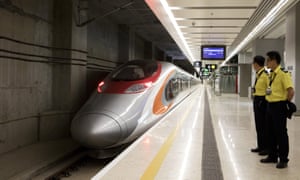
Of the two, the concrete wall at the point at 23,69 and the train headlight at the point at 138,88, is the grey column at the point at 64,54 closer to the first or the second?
the concrete wall at the point at 23,69

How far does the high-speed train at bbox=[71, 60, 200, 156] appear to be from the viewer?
575cm

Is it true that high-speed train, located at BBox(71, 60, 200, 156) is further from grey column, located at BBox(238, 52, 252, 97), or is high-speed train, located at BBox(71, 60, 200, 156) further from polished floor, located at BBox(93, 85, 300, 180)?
grey column, located at BBox(238, 52, 252, 97)

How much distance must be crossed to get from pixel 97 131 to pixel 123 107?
87cm

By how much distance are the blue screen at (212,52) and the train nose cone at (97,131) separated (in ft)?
38.7

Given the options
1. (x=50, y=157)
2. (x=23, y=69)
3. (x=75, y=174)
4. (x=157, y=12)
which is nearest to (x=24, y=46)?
(x=23, y=69)

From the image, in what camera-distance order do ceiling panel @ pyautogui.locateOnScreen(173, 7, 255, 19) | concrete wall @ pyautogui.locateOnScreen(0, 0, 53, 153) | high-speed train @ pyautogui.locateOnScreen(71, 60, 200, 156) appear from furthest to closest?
ceiling panel @ pyautogui.locateOnScreen(173, 7, 255, 19), concrete wall @ pyautogui.locateOnScreen(0, 0, 53, 153), high-speed train @ pyautogui.locateOnScreen(71, 60, 200, 156)

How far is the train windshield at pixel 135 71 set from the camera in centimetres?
764

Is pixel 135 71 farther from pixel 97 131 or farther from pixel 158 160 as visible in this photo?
pixel 158 160

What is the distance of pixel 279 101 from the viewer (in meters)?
3.51

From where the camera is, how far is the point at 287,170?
353 centimetres

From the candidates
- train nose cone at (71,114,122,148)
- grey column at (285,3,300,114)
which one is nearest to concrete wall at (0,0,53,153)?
train nose cone at (71,114,122,148)

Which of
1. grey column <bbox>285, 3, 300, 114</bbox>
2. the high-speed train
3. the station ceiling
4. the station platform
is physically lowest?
the station platform

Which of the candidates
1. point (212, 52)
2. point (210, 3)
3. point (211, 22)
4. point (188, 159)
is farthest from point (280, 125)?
point (212, 52)

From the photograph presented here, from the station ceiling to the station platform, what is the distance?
3601 millimetres
